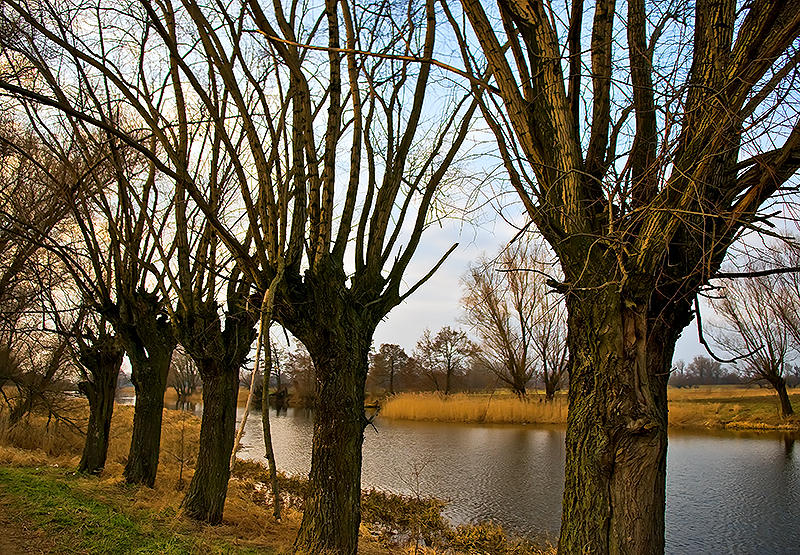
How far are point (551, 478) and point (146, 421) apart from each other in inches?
275

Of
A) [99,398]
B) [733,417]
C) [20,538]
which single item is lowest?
[733,417]

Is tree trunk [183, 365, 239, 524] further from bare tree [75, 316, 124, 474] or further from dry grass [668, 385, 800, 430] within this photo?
dry grass [668, 385, 800, 430]

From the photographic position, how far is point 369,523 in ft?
24.0

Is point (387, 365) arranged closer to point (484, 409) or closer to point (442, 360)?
point (442, 360)

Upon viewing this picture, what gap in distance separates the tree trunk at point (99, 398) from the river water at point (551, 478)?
4.02 metres

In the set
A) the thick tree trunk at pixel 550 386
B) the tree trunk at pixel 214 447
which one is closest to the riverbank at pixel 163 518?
the tree trunk at pixel 214 447

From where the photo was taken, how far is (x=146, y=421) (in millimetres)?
6812

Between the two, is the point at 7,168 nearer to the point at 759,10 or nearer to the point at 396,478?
the point at 396,478

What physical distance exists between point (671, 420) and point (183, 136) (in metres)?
18.0

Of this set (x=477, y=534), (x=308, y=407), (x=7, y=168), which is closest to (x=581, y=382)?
(x=477, y=534)

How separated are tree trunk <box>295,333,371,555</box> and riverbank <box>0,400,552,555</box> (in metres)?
0.99

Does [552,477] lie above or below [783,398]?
below

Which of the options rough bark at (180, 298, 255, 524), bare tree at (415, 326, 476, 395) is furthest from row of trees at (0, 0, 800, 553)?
bare tree at (415, 326, 476, 395)

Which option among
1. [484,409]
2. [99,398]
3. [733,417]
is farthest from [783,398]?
[99,398]
